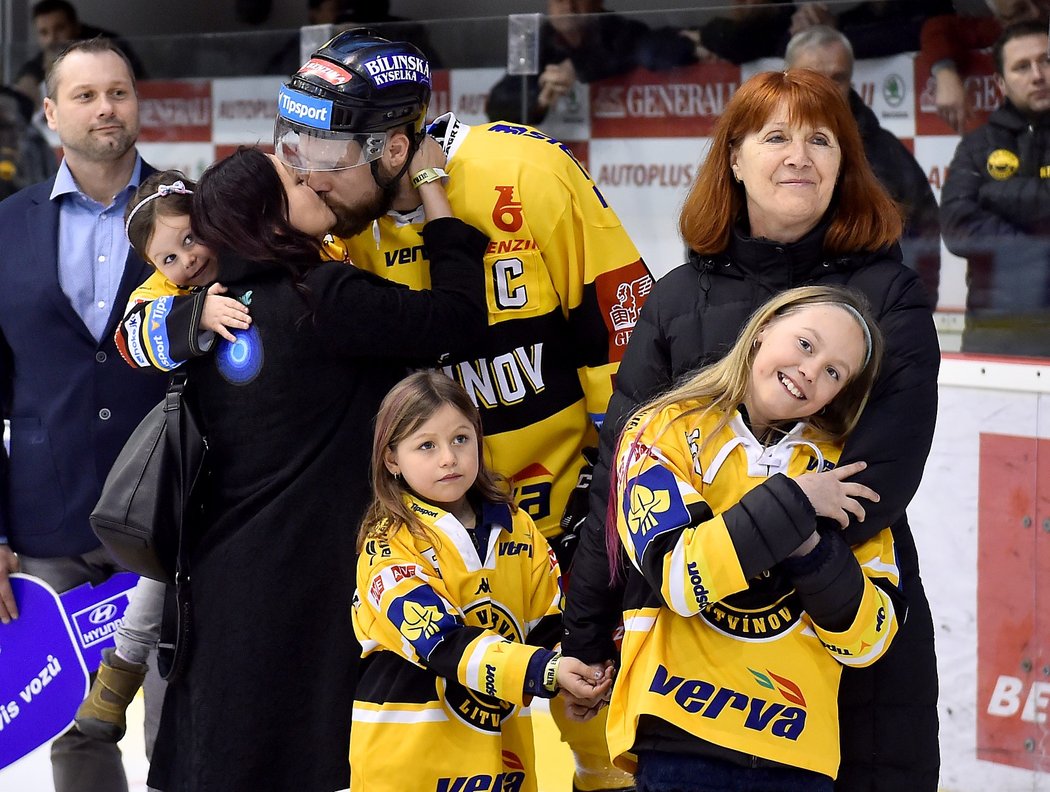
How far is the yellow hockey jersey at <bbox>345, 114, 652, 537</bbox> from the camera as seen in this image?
7.54ft

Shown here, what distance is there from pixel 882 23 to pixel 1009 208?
58 cm

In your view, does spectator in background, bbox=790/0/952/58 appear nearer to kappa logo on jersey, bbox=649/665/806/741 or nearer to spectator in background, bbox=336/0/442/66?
spectator in background, bbox=336/0/442/66

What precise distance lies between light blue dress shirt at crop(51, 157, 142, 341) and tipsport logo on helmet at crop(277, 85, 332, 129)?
80 centimetres

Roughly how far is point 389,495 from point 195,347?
36 cm

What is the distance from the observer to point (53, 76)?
291 centimetres

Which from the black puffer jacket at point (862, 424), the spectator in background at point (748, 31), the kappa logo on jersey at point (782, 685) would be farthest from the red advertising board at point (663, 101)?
the kappa logo on jersey at point (782, 685)

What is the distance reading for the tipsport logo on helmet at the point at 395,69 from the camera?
213 cm

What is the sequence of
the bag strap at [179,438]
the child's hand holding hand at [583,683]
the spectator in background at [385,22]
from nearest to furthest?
1. the child's hand holding hand at [583,683]
2. the bag strap at [179,438]
3. the spectator in background at [385,22]

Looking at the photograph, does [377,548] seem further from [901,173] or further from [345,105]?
[901,173]

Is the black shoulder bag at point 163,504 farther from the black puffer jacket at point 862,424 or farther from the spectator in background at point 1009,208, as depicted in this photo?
the spectator in background at point 1009,208

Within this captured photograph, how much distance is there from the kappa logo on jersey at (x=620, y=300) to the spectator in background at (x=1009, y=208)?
4.41 ft

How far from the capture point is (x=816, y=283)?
1.87m

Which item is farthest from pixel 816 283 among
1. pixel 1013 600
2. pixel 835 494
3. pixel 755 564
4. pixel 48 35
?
pixel 48 35

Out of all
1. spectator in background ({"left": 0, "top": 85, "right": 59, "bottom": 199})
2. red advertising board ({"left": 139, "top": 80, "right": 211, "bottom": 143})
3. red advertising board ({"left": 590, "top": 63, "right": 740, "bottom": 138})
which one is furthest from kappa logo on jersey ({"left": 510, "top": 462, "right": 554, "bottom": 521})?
spectator in background ({"left": 0, "top": 85, "right": 59, "bottom": 199})
